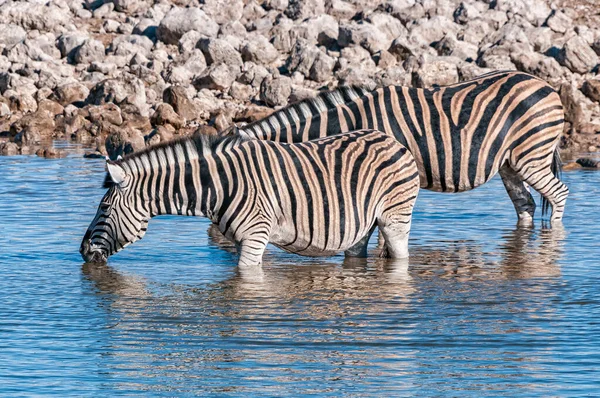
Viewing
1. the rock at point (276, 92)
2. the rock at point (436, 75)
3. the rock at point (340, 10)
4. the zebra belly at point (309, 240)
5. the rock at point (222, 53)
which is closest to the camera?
the zebra belly at point (309, 240)

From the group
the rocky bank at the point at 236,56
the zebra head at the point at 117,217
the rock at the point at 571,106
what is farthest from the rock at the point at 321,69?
the zebra head at the point at 117,217

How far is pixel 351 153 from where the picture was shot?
12.3 m

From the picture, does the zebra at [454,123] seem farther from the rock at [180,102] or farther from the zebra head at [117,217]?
the rock at [180,102]

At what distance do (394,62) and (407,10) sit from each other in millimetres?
4386

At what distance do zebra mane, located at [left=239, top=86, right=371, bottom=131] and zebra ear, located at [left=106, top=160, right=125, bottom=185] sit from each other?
2433 mm

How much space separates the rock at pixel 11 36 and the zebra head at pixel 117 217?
22.2 meters

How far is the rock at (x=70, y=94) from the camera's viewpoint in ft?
95.5

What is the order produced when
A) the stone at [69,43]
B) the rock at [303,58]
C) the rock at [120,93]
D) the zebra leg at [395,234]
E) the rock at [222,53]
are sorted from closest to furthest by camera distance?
the zebra leg at [395,234]
the rock at [120,93]
the rock at [303,58]
the rock at [222,53]
the stone at [69,43]

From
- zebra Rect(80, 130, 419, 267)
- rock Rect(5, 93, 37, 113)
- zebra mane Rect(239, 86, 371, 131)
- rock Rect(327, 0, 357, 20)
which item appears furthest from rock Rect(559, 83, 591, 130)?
zebra Rect(80, 130, 419, 267)

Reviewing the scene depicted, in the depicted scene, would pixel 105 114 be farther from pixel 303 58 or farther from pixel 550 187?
pixel 550 187

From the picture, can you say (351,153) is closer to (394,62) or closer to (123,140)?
(123,140)

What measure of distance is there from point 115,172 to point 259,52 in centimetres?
1957

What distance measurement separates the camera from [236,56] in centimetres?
3064

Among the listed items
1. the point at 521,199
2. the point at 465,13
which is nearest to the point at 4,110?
the point at 465,13
